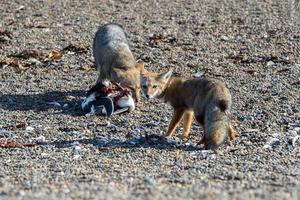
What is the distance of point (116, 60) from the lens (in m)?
12.7

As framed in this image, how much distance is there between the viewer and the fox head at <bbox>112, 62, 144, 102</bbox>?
39.0ft

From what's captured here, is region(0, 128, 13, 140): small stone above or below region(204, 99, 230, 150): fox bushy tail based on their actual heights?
below

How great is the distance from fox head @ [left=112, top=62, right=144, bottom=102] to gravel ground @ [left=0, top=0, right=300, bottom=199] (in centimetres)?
21

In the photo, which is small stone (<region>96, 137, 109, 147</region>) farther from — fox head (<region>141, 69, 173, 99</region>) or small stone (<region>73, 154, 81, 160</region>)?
fox head (<region>141, 69, 173, 99</region>)

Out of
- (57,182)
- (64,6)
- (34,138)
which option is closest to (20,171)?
(57,182)

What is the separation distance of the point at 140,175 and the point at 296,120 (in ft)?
11.2

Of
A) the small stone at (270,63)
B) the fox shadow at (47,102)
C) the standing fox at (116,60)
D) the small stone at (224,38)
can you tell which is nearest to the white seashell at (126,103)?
the standing fox at (116,60)

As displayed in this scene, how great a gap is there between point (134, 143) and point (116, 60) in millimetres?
3188

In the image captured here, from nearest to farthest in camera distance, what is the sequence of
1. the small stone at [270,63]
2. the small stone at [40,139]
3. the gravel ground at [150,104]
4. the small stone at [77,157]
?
the gravel ground at [150,104] < the small stone at [77,157] < the small stone at [40,139] < the small stone at [270,63]

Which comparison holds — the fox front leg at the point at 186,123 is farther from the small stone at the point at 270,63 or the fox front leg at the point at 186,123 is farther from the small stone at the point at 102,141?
the small stone at the point at 270,63

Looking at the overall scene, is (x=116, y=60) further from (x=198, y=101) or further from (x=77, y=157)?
(x=77, y=157)

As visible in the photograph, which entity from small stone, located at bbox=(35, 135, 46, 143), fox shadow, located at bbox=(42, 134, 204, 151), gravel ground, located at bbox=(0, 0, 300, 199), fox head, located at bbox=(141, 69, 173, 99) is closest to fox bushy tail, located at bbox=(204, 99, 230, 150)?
gravel ground, located at bbox=(0, 0, 300, 199)

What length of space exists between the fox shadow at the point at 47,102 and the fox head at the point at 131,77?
0.59 metres

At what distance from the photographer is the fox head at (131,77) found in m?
11.9
